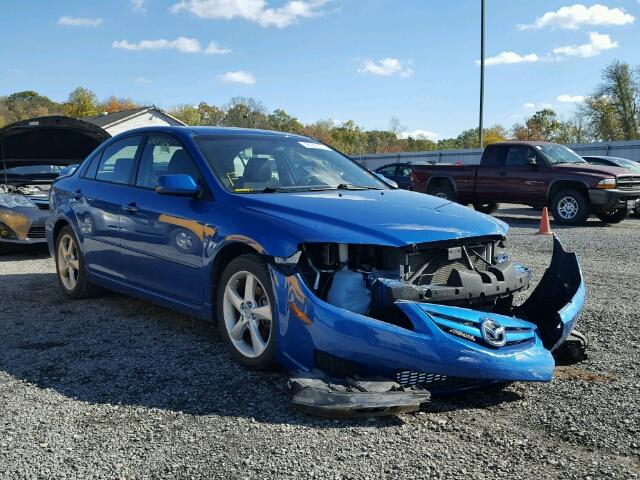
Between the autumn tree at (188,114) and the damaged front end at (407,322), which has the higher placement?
the autumn tree at (188,114)

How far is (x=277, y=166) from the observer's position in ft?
16.0

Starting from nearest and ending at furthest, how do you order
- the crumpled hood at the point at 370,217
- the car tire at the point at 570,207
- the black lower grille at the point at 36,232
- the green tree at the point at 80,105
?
the crumpled hood at the point at 370,217, the black lower grille at the point at 36,232, the car tire at the point at 570,207, the green tree at the point at 80,105

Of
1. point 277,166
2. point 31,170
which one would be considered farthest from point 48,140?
point 277,166

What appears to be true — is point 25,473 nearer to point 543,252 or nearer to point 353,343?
point 353,343

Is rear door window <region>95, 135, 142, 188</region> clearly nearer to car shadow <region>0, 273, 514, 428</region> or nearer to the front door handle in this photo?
the front door handle

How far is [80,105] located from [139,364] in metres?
71.1

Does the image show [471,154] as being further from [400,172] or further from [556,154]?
[556,154]

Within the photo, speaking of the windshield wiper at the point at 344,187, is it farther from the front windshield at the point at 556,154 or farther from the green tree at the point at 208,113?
the green tree at the point at 208,113

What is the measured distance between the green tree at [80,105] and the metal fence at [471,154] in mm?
39422

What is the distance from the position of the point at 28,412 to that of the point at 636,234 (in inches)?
455

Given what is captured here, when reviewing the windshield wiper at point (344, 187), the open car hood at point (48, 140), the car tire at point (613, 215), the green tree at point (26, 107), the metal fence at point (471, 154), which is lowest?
the car tire at point (613, 215)

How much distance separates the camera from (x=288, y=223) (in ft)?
12.5

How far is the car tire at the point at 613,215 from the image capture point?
14.4m

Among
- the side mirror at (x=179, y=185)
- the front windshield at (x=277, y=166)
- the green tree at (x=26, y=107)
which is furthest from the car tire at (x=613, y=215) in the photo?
the green tree at (x=26, y=107)
